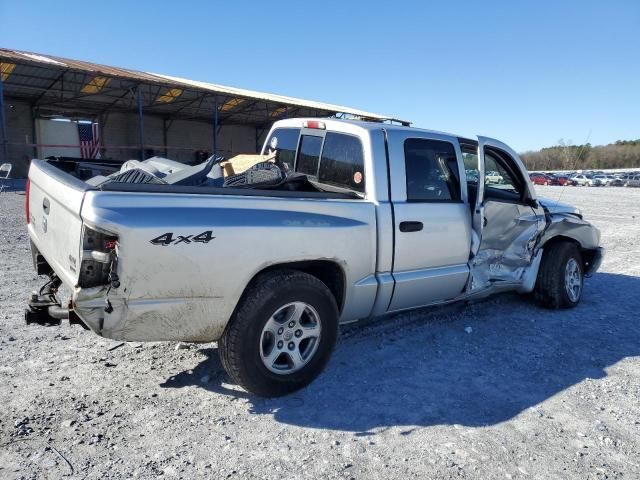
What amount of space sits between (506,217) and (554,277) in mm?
918

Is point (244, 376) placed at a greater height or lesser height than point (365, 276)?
lesser

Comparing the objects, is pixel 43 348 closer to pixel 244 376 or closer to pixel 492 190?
pixel 244 376

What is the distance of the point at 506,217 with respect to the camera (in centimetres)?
532

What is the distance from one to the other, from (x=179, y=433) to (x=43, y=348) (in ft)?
5.89

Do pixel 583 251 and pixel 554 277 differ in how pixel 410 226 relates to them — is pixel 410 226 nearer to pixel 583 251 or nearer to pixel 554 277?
pixel 554 277

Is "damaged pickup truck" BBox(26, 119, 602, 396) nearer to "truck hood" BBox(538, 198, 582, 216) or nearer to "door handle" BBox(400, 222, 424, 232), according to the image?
"door handle" BBox(400, 222, 424, 232)

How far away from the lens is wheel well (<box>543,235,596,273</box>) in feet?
18.7

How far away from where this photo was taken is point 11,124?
26.0 meters

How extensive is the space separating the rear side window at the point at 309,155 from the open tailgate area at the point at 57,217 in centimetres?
203

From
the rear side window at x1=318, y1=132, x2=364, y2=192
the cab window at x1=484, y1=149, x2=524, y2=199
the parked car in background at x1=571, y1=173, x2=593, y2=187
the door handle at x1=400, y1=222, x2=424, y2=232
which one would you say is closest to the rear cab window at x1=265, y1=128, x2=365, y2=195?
the rear side window at x1=318, y1=132, x2=364, y2=192

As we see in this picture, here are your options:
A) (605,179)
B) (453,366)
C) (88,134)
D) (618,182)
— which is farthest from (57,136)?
(618,182)

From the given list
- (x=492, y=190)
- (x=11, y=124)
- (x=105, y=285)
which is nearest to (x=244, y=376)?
(x=105, y=285)

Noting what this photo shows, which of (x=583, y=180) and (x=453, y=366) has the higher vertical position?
(x=583, y=180)

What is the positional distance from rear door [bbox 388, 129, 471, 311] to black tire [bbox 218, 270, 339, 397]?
0.90 meters
